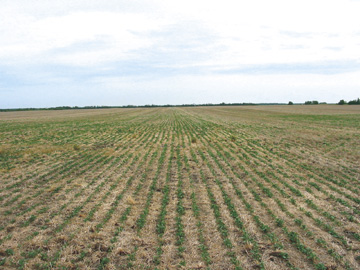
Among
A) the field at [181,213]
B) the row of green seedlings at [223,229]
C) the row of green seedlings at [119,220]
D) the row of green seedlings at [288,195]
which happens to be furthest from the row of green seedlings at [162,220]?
the row of green seedlings at [288,195]

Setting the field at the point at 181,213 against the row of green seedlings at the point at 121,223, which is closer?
the row of green seedlings at the point at 121,223

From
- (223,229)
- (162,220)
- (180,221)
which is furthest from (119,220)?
(223,229)

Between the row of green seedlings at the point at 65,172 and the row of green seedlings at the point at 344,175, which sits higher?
the row of green seedlings at the point at 65,172

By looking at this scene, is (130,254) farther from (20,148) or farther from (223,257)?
(20,148)

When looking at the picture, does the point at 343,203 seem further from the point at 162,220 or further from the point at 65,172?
the point at 65,172

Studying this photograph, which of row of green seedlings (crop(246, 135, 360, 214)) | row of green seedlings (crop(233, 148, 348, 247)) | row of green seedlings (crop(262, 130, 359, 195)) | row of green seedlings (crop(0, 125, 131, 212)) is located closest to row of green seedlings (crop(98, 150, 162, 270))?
row of green seedlings (crop(0, 125, 131, 212))

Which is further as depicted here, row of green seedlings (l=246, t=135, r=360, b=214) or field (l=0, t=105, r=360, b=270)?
row of green seedlings (l=246, t=135, r=360, b=214)

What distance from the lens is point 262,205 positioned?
27.7 feet

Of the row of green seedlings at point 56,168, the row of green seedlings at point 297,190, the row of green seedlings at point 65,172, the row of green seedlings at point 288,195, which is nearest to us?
the row of green seedlings at point 288,195

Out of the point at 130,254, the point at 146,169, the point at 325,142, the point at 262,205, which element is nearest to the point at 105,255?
the point at 130,254

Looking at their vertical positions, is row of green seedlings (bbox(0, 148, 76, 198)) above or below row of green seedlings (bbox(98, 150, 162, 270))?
above

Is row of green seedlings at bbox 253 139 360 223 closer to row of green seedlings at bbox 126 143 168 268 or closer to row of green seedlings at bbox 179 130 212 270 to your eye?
row of green seedlings at bbox 179 130 212 270

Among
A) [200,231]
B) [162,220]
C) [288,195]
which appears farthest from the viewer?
[288,195]

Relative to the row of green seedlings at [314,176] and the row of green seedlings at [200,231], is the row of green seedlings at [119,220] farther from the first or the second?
the row of green seedlings at [314,176]
